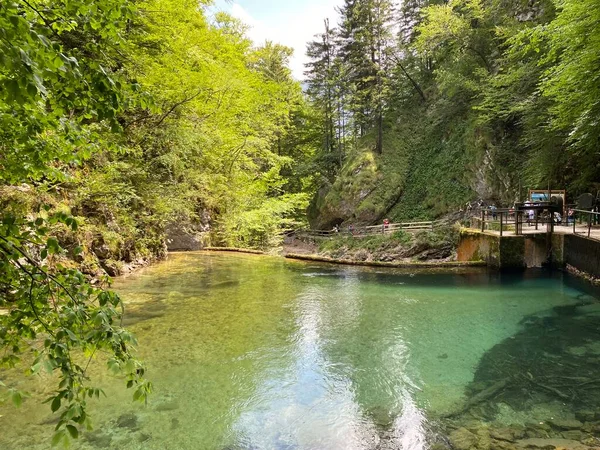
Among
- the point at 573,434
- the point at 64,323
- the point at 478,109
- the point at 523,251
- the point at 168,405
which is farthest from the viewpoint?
the point at 478,109

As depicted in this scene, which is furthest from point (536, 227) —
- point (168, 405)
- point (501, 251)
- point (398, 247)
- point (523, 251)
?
point (168, 405)

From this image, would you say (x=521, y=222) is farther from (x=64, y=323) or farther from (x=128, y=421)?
(x=64, y=323)

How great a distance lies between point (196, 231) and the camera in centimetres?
2048

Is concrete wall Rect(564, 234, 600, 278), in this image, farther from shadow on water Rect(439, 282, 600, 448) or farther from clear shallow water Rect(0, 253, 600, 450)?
shadow on water Rect(439, 282, 600, 448)

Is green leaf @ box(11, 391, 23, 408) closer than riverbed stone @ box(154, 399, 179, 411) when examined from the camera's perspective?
Yes

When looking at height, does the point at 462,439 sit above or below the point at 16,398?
below

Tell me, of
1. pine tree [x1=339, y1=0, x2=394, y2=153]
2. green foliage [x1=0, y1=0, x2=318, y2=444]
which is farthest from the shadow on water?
pine tree [x1=339, y1=0, x2=394, y2=153]

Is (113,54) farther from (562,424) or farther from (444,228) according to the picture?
(444,228)

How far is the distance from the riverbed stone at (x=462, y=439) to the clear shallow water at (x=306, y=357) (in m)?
0.31

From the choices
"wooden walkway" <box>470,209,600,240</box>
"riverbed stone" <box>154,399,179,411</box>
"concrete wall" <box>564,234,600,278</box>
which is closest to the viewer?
"riverbed stone" <box>154,399,179,411</box>

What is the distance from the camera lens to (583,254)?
1127 centimetres

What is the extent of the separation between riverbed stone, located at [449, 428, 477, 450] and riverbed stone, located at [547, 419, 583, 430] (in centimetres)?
106

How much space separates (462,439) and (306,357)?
9.77 ft

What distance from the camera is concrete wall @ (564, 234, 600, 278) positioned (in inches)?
412
